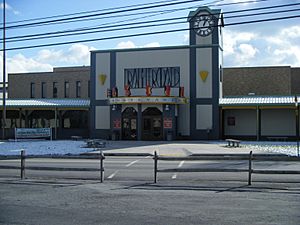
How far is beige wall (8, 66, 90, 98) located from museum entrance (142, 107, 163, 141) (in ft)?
66.2

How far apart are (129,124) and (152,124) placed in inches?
87.1

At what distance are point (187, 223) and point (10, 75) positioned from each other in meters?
59.3

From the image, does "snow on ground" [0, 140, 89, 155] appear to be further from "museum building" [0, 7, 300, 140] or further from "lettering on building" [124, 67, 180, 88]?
"lettering on building" [124, 67, 180, 88]

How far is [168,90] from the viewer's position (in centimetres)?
3731

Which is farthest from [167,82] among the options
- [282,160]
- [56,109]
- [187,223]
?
[187,223]

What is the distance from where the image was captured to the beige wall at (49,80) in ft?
189

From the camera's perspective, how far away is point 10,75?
62.4m

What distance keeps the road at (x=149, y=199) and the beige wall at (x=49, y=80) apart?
43.1 meters

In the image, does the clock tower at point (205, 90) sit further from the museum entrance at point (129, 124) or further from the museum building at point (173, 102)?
the museum entrance at point (129, 124)

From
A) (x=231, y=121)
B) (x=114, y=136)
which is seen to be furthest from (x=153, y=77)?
(x=231, y=121)

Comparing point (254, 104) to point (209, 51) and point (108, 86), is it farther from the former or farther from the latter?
point (108, 86)

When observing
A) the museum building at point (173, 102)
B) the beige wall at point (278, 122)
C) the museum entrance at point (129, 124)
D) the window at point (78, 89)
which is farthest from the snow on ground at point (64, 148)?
the window at point (78, 89)

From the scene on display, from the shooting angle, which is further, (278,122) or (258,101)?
(278,122)

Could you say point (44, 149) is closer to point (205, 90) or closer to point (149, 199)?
point (205, 90)
